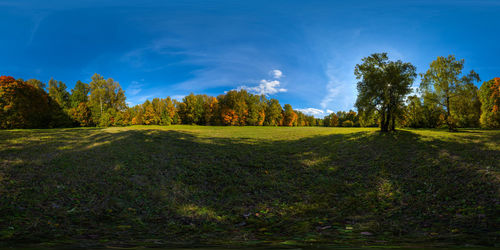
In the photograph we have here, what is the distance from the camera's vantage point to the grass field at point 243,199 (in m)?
5.29

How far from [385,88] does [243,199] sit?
2377 cm

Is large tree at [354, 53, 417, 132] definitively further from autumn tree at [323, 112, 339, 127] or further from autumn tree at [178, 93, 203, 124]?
autumn tree at [323, 112, 339, 127]

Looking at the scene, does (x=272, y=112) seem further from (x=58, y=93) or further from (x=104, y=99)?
(x=58, y=93)

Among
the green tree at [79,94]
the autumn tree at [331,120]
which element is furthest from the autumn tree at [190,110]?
the autumn tree at [331,120]

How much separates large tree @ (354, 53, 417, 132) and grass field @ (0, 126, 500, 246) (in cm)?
1177

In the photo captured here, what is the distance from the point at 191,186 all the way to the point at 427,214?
8339 mm

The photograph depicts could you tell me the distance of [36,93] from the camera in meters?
45.6

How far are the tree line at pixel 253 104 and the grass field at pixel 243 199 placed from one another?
495 inches

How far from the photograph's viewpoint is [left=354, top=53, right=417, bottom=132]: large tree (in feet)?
80.1

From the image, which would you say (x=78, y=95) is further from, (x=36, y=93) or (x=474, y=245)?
(x=474, y=245)

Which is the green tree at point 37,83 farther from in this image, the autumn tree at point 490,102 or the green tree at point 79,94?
the autumn tree at point 490,102

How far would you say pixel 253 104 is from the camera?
252 feet

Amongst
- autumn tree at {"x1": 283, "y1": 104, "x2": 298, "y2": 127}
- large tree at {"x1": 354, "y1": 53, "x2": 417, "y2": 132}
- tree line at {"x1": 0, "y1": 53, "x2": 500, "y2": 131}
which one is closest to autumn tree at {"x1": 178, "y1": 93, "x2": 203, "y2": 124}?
tree line at {"x1": 0, "y1": 53, "x2": 500, "y2": 131}

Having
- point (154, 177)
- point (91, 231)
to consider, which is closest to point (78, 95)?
point (154, 177)
